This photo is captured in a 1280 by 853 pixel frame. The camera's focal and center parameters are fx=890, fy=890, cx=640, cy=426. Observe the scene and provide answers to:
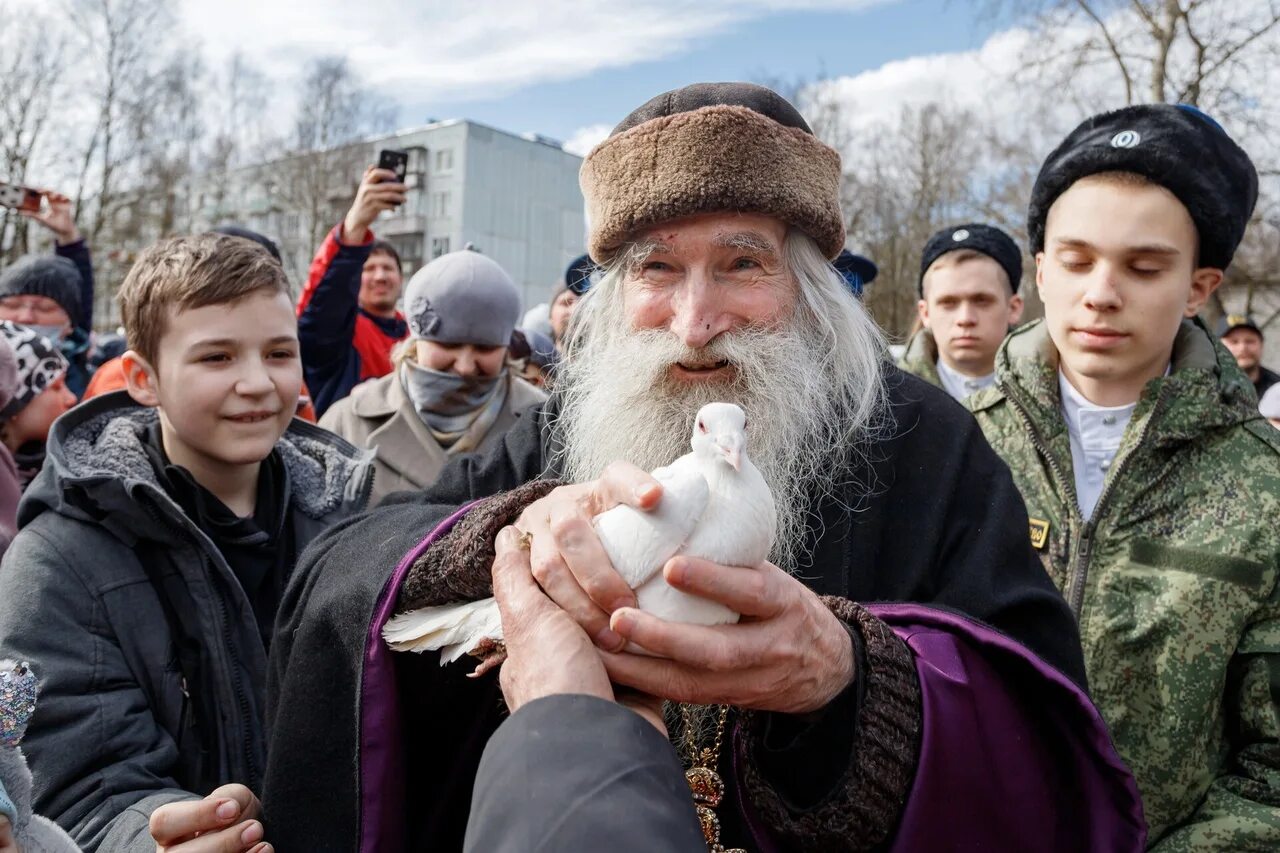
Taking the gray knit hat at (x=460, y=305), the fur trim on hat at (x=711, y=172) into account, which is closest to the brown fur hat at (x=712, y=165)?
the fur trim on hat at (x=711, y=172)

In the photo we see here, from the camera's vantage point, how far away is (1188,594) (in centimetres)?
206

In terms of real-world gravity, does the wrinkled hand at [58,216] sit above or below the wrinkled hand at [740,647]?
above

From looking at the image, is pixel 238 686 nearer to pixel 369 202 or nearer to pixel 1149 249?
pixel 1149 249

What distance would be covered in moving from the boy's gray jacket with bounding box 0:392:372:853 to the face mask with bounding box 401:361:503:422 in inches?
64.1

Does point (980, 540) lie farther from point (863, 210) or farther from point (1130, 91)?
point (863, 210)

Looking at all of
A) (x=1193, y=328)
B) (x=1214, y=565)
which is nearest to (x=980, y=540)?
(x=1214, y=565)

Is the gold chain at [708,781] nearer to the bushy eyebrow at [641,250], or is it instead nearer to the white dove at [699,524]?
the white dove at [699,524]

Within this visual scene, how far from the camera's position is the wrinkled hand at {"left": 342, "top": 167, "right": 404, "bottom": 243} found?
455 centimetres

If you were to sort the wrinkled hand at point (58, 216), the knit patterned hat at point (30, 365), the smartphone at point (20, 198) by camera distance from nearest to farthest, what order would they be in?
1. the knit patterned hat at point (30, 365)
2. the smartphone at point (20, 198)
3. the wrinkled hand at point (58, 216)

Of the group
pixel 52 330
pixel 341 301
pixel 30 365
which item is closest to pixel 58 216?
pixel 52 330

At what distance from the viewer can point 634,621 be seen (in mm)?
1310

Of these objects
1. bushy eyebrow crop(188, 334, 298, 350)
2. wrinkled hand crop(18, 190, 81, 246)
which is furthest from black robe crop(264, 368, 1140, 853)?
wrinkled hand crop(18, 190, 81, 246)

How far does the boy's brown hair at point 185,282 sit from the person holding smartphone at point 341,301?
1960 mm

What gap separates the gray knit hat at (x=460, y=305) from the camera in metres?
3.99
